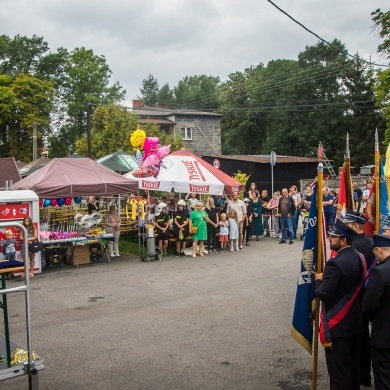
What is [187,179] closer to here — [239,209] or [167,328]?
[239,209]

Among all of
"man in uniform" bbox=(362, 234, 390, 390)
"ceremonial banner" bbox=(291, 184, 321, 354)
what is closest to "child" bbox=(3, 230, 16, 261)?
"ceremonial banner" bbox=(291, 184, 321, 354)

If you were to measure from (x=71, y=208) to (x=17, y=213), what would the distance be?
984 centimetres

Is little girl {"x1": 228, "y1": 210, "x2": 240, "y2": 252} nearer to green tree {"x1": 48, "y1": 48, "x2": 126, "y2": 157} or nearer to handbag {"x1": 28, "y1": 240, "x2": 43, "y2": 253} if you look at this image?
handbag {"x1": 28, "y1": 240, "x2": 43, "y2": 253}

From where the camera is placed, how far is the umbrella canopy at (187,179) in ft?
54.3

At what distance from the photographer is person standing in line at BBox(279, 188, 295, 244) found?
18.0m

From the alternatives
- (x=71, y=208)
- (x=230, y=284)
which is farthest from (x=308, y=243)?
(x=71, y=208)

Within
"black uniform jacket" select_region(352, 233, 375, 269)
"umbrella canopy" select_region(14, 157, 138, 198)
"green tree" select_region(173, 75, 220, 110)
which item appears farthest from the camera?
"green tree" select_region(173, 75, 220, 110)

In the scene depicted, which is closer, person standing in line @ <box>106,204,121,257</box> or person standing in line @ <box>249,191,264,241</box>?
person standing in line @ <box>106,204,121,257</box>

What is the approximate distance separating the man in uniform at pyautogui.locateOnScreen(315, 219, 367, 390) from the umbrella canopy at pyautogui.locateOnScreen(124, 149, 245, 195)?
38.4ft

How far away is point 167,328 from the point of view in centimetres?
859

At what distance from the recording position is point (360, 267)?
495cm

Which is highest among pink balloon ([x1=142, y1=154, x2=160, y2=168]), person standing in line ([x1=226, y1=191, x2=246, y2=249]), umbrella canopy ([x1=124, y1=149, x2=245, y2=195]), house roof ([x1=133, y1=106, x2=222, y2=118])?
house roof ([x1=133, y1=106, x2=222, y2=118])

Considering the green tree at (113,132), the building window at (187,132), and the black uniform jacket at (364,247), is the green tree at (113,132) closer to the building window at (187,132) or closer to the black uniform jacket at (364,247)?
the building window at (187,132)

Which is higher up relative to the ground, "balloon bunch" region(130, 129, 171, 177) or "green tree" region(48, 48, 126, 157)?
"green tree" region(48, 48, 126, 157)
